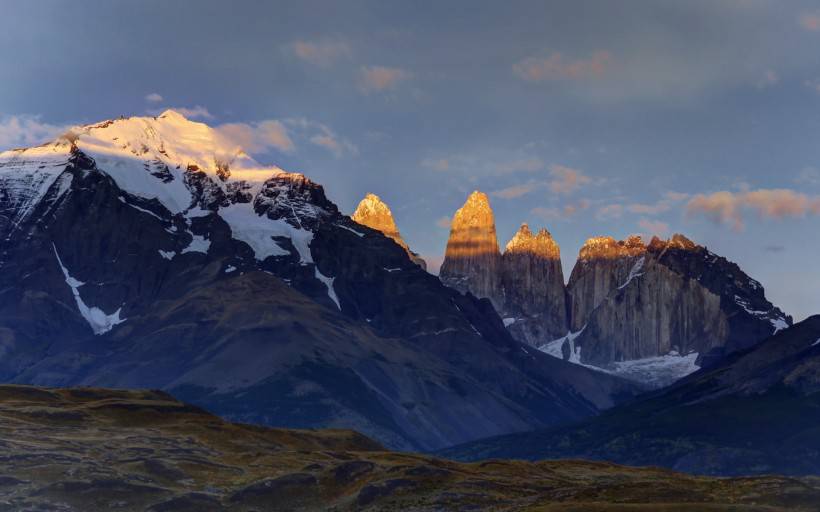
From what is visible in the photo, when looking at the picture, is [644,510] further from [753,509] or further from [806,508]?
[806,508]

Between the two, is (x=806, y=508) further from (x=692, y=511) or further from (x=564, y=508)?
(x=564, y=508)

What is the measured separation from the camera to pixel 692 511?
603ft

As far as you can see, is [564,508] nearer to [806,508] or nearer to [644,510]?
[644,510]

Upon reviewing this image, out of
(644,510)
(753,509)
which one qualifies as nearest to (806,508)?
(753,509)

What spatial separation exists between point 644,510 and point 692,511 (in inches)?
284

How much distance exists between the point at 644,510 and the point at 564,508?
1269cm

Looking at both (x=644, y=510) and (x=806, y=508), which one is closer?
(x=644, y=510)

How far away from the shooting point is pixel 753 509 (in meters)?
187

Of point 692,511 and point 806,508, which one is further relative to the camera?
point 806,508

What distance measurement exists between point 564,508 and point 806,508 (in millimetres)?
40211

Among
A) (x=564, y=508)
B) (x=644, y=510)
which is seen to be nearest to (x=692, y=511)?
(x=644, y=510)

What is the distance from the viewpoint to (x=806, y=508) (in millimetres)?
196625

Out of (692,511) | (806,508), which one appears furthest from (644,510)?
(806,508)

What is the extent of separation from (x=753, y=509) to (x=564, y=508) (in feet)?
93.4
